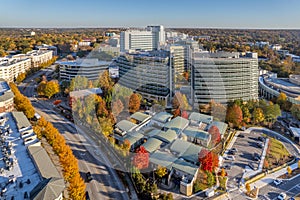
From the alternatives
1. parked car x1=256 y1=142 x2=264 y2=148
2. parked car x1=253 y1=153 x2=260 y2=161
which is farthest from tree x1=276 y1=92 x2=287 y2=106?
parked car x1=253 y1=153 x2=260 y2=161

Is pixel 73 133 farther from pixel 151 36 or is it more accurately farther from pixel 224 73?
pixel 151 36

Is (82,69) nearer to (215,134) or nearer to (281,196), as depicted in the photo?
(215,134)

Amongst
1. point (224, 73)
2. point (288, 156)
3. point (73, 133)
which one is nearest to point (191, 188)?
point (288, 156)

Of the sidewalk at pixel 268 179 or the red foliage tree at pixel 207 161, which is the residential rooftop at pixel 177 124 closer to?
→ the red foliage tree at pixel 207 161

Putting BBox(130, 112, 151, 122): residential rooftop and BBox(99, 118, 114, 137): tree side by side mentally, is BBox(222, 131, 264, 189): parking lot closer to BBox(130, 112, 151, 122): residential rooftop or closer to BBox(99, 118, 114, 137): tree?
BBox(130, 112, 151, 122): residential rooftop

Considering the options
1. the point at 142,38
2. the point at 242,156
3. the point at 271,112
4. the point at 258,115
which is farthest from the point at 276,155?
the point at 142,38
